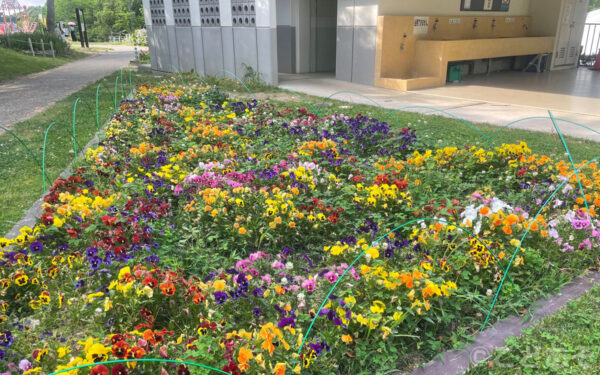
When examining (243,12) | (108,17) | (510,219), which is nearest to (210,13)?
(243,12)

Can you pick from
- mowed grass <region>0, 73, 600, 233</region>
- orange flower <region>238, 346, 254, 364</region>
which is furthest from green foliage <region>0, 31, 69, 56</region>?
orange flower <region>238, 346, 254, 364</region>

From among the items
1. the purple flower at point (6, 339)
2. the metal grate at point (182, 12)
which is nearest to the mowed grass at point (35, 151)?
the purple flower at point (6, 339)

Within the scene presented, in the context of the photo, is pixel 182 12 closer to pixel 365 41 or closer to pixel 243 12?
pixel 243 12

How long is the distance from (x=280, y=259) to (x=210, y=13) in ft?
36.0

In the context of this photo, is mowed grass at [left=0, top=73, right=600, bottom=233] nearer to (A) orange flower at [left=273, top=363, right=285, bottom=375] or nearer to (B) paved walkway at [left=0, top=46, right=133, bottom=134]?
(B) paved walkway at [left=0, top=46, right=133, bottom=134]

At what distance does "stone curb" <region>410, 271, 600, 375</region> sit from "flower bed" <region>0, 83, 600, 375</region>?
70mm

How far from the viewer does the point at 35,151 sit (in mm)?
5699

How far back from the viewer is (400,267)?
9.22 ft

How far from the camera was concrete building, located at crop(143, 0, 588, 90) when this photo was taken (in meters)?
10.6

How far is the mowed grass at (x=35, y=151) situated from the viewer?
4.16 metres

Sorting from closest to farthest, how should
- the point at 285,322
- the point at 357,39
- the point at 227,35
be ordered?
the point at 285,322, the point at 357,39, the point at 227,35

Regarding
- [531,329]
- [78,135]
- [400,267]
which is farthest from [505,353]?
[78,135]

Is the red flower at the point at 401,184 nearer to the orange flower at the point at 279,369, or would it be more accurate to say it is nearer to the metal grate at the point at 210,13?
the orange flower at the point at 279,369

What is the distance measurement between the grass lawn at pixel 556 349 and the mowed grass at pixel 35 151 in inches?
149
